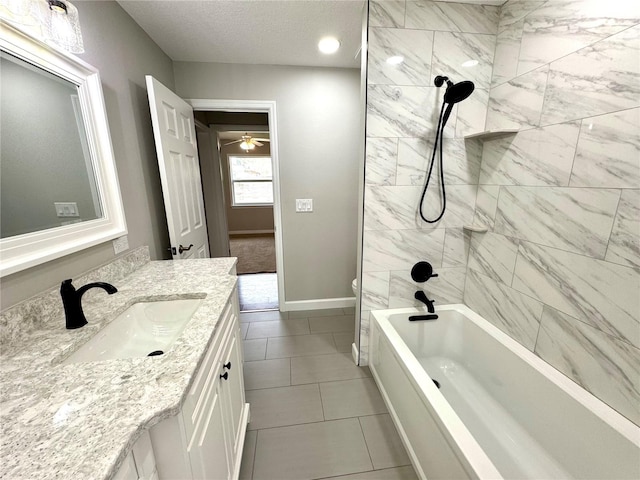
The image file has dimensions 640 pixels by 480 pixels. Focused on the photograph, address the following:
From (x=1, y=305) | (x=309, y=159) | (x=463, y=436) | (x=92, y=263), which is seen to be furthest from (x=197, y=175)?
(x=463, y=436)

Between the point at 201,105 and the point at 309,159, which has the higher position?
the point at 201,105

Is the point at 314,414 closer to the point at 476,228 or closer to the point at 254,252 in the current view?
the point at 476,228

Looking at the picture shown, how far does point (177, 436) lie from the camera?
0.66 m

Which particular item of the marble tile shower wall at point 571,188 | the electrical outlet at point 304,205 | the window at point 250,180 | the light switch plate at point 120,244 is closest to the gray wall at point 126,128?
the light switch plate at point 120,244

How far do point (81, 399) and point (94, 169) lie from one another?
1.10m

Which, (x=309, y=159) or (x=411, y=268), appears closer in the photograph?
(x=411, y=268)

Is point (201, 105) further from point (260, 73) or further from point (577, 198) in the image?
point (577, 198)

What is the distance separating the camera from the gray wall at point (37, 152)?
0.89m

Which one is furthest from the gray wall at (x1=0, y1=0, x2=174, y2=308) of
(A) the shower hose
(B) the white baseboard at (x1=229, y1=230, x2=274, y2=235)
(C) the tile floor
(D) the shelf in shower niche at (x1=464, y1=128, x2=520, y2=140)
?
(B) the white baseboard at (x1=229, y1=230, x2=274, y2=235)

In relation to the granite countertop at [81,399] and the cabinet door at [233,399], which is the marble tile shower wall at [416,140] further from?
the granite countertop at [81,399]

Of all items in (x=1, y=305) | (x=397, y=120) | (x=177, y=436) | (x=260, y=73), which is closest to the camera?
(x=177, y=436)

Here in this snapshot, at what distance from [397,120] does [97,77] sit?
1.60 m

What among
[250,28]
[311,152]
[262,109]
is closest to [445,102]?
[311,152]

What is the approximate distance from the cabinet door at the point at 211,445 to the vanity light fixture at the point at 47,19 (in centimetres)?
143
